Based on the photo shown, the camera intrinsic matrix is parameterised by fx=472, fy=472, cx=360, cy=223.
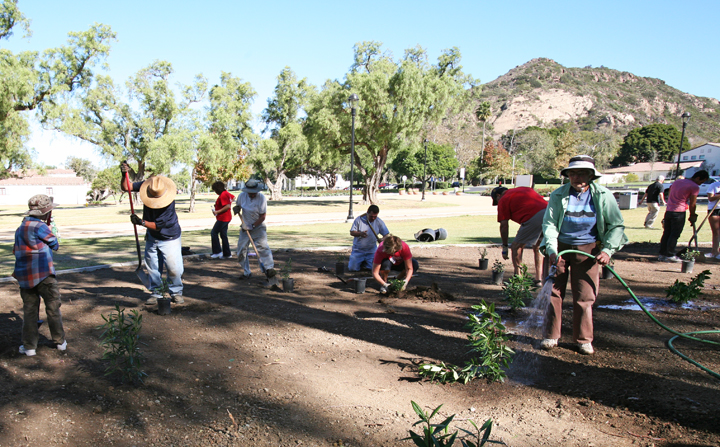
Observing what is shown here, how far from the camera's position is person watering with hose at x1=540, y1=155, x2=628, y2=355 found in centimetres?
428

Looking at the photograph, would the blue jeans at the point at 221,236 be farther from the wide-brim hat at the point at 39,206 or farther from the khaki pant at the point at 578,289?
the khaki pant at the point at 578,289

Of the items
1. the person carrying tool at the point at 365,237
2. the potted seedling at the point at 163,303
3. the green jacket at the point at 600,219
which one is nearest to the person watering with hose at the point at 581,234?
the green jacket at the point at 600,219

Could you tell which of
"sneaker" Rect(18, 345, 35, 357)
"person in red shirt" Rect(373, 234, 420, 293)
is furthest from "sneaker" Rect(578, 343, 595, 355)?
"sneaker" Rect(18, 345, 35, 357)

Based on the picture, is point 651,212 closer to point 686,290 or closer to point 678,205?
point 678,205

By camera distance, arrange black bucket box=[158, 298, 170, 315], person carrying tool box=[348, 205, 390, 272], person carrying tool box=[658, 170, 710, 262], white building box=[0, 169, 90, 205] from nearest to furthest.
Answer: black bucket box=[158, 298, 170, 315] < person carrying tool box=[348, 205, 390, 272] < person carrying tool box=[658, 170, 710, 262] < white building box=[0, 169, 90, 205]

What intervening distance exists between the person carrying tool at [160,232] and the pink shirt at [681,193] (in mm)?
8956

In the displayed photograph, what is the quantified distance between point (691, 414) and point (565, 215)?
1.87 metres

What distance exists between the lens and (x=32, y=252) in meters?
4.21

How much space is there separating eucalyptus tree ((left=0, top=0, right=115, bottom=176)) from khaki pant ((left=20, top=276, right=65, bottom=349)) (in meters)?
29.1

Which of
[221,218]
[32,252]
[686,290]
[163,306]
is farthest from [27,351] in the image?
[686,290]

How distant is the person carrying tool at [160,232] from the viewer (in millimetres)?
5715

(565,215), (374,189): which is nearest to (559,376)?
(565,215)

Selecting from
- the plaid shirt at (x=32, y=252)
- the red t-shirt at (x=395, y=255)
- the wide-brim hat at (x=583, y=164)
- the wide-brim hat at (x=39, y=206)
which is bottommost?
the red t-shirt at (x=395, y=255)

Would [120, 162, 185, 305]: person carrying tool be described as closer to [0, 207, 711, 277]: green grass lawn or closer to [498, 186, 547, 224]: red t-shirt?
[0, 207, 711, 277]: green grass lawn
